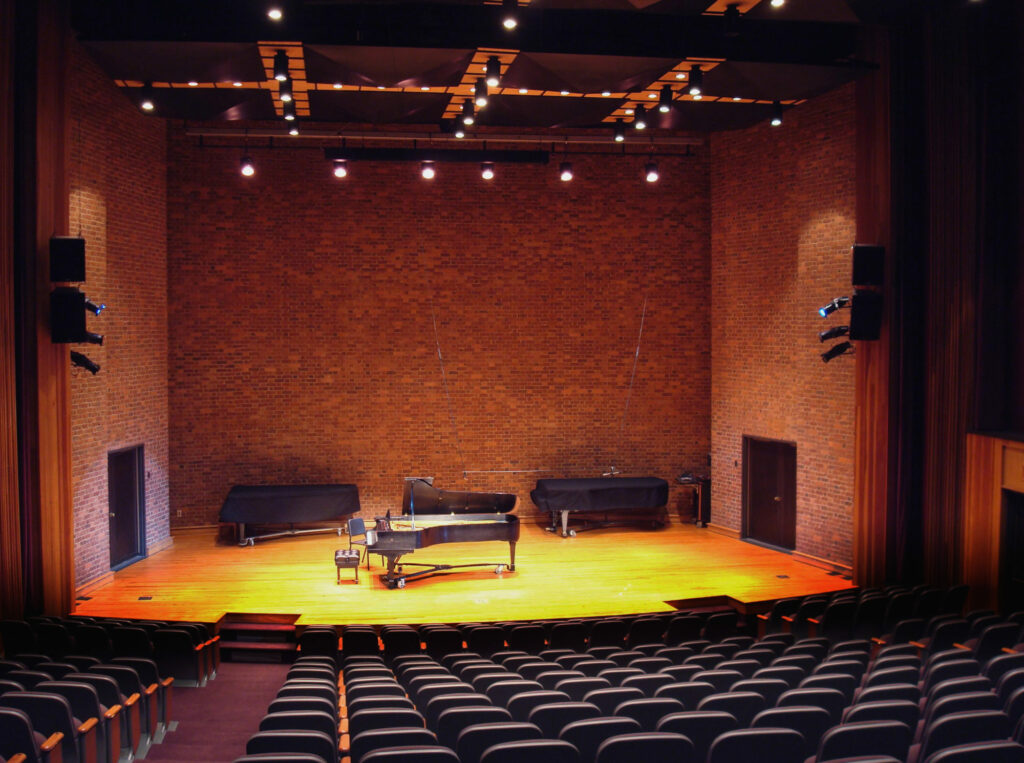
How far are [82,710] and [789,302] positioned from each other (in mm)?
10453

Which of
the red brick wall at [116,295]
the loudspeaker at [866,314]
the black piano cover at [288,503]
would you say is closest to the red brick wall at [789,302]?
the loudspeaker at [866,314]

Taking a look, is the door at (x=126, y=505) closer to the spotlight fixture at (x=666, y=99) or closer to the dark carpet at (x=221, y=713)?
the dark carpet at (x=221, y=713)

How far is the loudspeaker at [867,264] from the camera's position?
10367mm

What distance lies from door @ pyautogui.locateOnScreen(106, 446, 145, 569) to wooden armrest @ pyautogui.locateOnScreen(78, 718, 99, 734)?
738 cm

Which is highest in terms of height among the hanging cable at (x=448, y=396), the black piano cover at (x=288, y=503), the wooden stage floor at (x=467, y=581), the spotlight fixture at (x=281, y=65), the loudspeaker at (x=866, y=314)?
the spotlight fixture at (x=281, y=65)

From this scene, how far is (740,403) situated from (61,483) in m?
9.62

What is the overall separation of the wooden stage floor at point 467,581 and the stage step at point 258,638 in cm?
10

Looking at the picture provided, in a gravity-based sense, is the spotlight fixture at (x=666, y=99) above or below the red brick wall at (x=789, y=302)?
above

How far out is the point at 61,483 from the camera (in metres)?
9.62

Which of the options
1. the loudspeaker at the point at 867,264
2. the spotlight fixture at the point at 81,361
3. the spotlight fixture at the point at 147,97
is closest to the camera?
the spotlight fixture at the point at 81,361

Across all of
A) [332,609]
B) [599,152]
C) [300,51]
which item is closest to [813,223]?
[599,152]

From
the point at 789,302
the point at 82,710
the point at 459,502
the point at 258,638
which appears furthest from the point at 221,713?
the point at 789,302

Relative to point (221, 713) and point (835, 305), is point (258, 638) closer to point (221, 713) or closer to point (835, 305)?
point (221, 713)

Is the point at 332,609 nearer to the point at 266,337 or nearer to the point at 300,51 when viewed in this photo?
the point at 266,337
